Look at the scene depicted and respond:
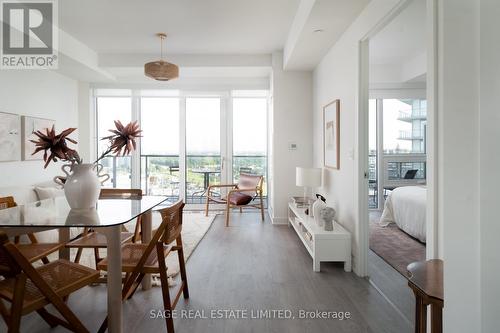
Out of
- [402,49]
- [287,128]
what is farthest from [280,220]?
[402,49]

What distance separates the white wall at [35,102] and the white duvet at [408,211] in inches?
209

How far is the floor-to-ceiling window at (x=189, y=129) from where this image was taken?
18.4 ft

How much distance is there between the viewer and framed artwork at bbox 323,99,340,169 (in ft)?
10.6

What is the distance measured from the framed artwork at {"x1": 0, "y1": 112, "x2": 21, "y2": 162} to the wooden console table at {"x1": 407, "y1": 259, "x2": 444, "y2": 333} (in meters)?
4.67

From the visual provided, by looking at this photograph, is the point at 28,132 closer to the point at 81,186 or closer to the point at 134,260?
the point at 81,186

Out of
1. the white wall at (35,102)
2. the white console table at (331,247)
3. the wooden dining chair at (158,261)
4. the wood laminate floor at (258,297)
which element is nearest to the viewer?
the wooden dining chair at (158,261)

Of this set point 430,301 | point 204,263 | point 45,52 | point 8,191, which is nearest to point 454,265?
point 430,301

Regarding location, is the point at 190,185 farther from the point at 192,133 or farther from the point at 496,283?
the point at 496,283

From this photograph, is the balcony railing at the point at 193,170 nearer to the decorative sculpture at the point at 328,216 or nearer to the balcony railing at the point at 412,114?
the balcony railing at the point at 412,114

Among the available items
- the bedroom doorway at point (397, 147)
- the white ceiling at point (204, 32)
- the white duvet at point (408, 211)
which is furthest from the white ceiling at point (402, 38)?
the white duvet at point (408, 211)

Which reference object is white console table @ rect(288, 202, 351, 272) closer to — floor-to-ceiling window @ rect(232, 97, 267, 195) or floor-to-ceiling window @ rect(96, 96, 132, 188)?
floor-to-ceiling window @ rect(232, 97, 267, 195)

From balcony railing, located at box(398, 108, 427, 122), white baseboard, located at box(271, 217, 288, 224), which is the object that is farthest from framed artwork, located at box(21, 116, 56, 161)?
balcony railing, located at box(398, 108, 427, 122)

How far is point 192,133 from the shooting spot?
5.64 m

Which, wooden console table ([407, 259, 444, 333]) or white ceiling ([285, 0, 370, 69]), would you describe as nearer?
wooden console table ([407, 259, 444, 333])
